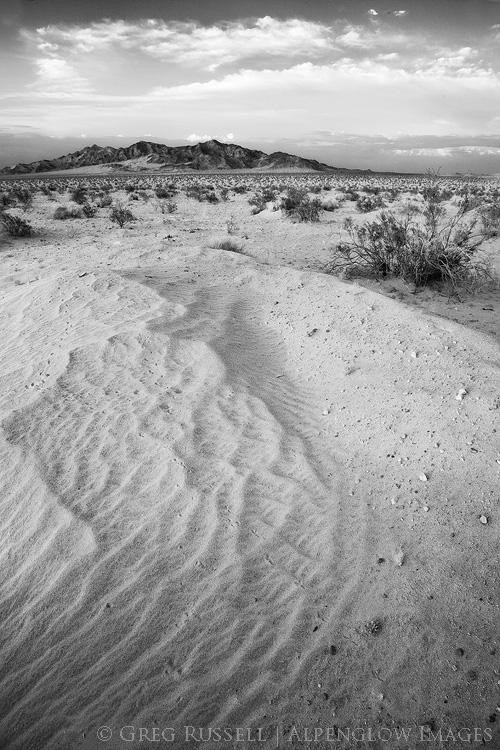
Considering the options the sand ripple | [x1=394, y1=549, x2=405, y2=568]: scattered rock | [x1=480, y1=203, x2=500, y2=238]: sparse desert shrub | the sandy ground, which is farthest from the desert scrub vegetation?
[x1=394, y1=549, x2=405, y2=568]: scattered rock

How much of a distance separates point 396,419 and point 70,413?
8.72 feet

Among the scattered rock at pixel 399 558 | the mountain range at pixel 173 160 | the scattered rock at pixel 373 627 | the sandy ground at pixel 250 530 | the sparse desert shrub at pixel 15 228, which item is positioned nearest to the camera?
the sandy ground at pixel 250 530

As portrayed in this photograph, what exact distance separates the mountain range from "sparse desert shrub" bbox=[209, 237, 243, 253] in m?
73.3

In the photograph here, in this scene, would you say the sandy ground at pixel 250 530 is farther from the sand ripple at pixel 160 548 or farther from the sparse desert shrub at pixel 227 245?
the sparse desert shrub at pixel 227 245

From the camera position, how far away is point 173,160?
86.9 meters

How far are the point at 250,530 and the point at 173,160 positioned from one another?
317ft

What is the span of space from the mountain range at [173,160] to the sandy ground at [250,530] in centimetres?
7886

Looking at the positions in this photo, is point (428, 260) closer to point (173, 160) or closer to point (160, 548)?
point (160, 548)

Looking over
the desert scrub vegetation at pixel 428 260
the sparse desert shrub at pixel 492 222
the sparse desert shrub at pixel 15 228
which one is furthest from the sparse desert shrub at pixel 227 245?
the sparse desert shrub at pixel 15 228

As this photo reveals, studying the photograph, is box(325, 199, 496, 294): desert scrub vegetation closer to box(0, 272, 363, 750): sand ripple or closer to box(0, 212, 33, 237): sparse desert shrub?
box(0, 272, 363, 750): sand ripple

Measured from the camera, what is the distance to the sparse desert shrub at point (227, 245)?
8471mm

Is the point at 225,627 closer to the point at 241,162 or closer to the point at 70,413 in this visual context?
the point at 70,413

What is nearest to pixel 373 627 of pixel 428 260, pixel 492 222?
pixel 428 260

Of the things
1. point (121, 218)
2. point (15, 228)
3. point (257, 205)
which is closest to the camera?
point (15, 228)
